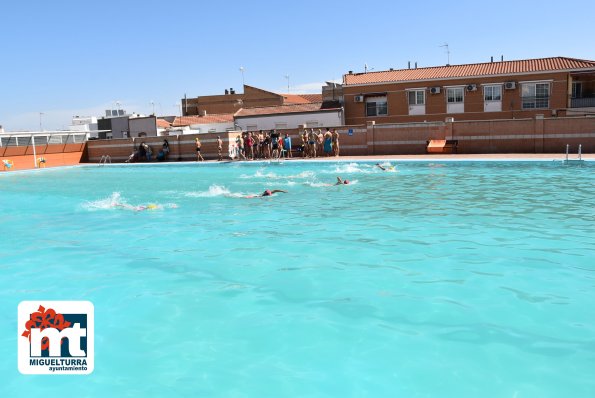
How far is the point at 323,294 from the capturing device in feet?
21.2

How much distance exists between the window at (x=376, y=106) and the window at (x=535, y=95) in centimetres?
897

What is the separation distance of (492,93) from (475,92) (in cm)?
105

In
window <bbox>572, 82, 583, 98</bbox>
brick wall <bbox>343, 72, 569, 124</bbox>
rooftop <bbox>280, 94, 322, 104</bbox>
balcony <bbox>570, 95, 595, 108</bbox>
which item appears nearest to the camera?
balcony <bbox>570, 95, 595, 108</bbox>

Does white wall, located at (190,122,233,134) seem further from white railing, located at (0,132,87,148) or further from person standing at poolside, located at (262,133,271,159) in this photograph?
person standing at poolside, located at (262,133,271,159)

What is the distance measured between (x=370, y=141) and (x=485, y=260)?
68.0 feet

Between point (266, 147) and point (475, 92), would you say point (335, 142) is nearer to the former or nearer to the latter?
point (266, 147)

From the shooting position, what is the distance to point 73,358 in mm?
4410

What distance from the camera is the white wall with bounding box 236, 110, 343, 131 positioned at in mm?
36969

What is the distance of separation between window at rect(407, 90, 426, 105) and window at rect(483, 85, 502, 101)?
392 centimetres

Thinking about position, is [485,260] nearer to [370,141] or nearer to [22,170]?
[370,141]

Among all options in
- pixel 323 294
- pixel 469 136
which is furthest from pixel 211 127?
pixel 323 294

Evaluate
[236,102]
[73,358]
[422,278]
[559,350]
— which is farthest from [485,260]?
[236,102]

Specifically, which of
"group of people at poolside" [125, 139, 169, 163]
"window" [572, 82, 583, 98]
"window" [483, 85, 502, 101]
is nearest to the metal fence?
"group of people at poolside" [125, 139, 169, 163]

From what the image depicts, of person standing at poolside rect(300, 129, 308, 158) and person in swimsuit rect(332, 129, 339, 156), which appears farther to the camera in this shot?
person standing at poolside rect(300, 129, 308, 158)
